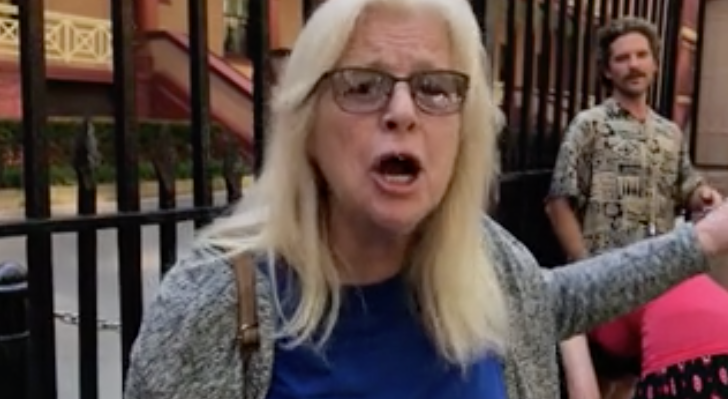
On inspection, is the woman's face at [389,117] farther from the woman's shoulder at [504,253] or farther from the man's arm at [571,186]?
the man's arm at [571,186]

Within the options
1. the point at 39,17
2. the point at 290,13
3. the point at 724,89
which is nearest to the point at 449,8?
the point at 39,17

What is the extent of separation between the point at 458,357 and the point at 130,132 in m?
1.19

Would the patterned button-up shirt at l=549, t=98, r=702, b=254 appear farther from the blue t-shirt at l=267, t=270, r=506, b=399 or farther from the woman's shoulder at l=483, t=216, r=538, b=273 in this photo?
the blue t-shirt at l=267, t=270, r=506, b=399

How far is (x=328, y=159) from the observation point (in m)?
1.71

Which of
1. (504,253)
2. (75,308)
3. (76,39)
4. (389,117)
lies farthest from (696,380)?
(76,39)

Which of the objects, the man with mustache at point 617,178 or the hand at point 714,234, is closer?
the hand at point 714,234

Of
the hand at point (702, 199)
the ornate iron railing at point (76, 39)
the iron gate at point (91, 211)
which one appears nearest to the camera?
the iron gate at point (91, 211)

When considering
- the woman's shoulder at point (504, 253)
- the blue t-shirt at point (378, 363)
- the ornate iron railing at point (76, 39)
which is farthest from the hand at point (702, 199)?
the ornate iron railing at point (76, 39)

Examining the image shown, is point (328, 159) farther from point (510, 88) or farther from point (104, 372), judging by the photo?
point (104, 372)

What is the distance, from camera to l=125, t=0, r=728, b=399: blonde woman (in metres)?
1.63

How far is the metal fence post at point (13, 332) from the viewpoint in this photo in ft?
7.89

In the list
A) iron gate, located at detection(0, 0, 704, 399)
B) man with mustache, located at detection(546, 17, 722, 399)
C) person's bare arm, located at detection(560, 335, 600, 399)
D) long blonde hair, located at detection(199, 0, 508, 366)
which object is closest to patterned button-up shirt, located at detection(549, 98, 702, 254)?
man with mustache, located at detection(546, 17, 722, 399)

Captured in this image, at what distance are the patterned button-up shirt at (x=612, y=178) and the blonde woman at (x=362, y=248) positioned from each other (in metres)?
2.46

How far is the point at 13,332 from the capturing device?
2426 mm
